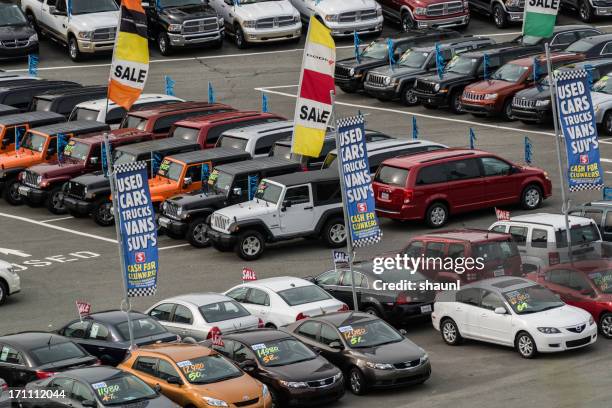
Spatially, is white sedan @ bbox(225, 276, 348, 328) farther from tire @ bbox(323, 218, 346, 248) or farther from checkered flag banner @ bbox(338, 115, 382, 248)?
tire @ bbox(323, 218, 346, 248)

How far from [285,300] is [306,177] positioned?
21.3 ft

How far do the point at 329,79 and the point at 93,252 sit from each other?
8.18m

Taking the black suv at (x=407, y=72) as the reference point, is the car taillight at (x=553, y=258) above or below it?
above

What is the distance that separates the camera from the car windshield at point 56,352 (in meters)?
22.7

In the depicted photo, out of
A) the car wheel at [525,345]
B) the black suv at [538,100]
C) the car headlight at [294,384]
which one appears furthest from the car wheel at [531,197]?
the car headlight at [294,384]

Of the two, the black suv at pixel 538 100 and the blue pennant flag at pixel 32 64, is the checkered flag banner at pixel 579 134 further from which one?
the blue pennant flag at pixel 32 64

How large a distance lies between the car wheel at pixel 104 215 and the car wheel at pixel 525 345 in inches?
512

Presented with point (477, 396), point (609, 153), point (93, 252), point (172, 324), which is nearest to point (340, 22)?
point (609, 153)

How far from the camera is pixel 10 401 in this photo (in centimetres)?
2114

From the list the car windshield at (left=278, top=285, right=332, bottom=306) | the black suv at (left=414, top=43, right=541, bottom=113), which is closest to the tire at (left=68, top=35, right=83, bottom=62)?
the black suv at (left=414, top=43, right=541, bottom=113)

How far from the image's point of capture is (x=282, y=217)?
103 ft

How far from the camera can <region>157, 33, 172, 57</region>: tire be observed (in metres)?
49.6

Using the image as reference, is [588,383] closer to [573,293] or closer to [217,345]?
[573,293]

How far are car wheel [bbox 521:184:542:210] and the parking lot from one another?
0.37 metres
